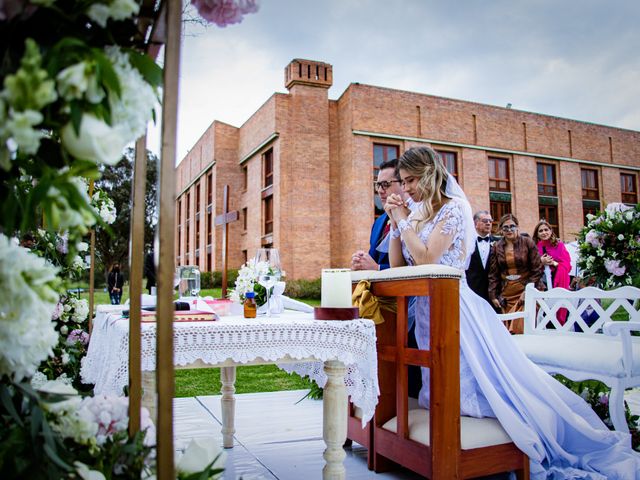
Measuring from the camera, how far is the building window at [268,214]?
22.6 meters

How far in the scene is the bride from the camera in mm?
2830

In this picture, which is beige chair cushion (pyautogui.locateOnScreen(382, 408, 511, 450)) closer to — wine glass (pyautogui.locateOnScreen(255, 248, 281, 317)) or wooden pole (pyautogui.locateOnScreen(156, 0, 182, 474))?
wine glass (pyautogui.locateOnScreen(255, 248, 281, 317))

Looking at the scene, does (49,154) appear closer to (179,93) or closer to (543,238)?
(179,93)

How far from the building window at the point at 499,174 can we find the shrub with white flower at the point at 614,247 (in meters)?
18.8

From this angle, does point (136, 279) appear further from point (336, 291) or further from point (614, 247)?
point (614, 247)

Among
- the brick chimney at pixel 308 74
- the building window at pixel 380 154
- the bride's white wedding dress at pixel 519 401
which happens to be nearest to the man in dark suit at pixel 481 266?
the bride's white wedding dress at pixel 519 401

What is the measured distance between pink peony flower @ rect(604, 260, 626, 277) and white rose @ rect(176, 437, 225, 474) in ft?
17.5

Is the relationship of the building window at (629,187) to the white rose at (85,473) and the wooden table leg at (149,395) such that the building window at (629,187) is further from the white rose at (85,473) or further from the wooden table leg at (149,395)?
the white rose at (85,473)

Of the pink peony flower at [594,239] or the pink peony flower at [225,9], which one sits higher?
the pink peony flower at [225,9]

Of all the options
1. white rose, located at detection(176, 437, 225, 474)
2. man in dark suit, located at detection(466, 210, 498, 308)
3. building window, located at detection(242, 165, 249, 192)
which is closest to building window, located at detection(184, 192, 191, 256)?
building window, located at detection(242, 165, 249, 192)

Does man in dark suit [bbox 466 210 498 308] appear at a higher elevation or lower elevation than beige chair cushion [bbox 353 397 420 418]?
higher

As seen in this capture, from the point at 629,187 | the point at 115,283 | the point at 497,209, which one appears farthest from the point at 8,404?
the point at 629,187

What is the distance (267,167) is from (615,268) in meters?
18.8

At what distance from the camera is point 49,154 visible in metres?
0.99
